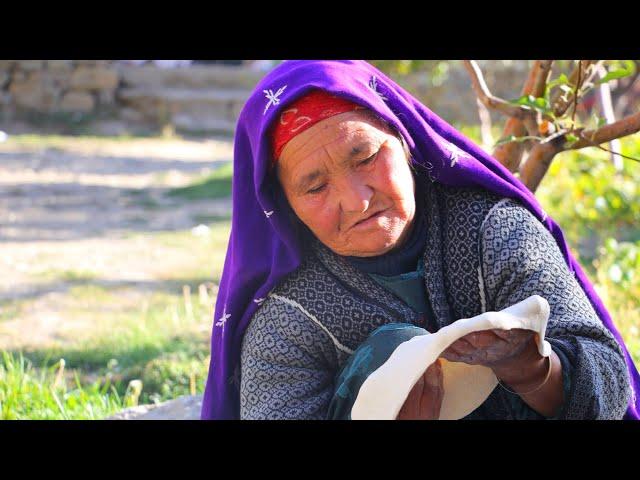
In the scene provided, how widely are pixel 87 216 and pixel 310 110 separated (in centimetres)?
638

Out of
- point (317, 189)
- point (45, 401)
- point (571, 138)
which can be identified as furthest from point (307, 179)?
point (45, 401)

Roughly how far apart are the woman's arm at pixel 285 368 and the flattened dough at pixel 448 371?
30cm

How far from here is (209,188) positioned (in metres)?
9.21

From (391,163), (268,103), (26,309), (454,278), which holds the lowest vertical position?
(26,309)

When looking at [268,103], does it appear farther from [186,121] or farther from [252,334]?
[186,121]

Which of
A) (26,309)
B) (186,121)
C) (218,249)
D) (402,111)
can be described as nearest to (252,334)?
(402,111)

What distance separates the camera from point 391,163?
7.03 ft

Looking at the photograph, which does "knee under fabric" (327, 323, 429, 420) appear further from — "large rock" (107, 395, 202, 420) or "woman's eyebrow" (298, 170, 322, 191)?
"large rock" (107, 395, 202, 420)

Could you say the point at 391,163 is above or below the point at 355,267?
above

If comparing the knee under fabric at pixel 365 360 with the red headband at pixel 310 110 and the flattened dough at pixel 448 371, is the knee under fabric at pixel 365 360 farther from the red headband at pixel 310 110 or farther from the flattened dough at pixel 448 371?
the red headband at pixel 310 110

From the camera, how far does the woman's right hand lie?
6.07 ft

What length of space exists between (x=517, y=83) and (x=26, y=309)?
788cm

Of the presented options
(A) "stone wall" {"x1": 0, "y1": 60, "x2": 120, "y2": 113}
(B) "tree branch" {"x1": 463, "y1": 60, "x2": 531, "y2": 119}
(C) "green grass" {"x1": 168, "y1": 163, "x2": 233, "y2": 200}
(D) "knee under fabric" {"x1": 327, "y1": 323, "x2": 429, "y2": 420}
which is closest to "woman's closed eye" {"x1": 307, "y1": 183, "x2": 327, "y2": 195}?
(D) "knee under fabric" {"x1": 327, "y1": 323, "x2": 429, "y2": 420}

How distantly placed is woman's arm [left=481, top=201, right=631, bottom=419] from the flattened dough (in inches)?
3.3
